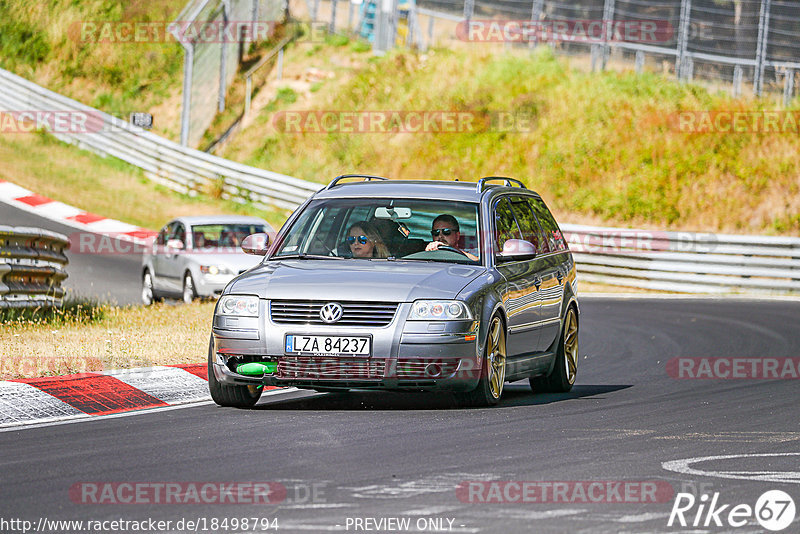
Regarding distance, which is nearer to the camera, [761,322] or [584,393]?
[584,393]

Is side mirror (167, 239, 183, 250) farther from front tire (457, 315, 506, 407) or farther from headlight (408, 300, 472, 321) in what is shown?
headlight (408, 300, 472, 321)

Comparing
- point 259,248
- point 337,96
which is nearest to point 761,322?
point 259,248

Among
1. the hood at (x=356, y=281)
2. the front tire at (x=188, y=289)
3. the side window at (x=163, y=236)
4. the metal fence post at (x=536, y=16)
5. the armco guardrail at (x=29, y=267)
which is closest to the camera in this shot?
the hood at (x=356, y=281)

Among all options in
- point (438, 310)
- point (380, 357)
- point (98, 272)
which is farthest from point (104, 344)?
point (98, 272)

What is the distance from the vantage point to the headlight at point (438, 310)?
943cm

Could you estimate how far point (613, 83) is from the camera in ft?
123

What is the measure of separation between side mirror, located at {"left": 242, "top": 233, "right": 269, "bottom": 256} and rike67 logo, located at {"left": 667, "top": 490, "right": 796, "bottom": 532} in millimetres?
4925

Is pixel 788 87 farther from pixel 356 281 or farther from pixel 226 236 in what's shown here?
pixel 356 281

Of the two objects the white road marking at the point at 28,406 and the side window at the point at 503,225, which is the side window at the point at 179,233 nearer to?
the side window at the point at 503,225

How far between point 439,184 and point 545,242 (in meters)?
1.11

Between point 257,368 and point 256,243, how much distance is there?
4.73 feet

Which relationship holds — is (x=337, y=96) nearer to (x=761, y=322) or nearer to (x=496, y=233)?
(x=761, y=322)

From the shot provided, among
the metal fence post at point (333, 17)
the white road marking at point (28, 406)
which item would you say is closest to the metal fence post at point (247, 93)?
the metal fence post at point (333, 17)

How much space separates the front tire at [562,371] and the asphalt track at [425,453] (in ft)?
0.62
